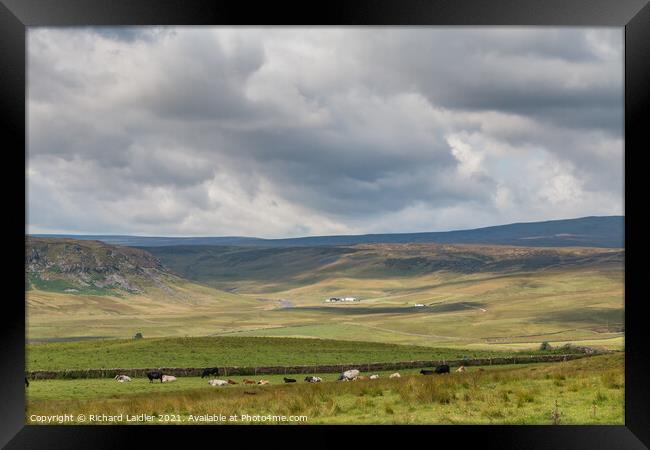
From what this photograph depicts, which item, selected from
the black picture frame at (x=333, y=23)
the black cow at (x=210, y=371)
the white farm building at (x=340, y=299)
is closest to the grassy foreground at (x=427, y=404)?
the black picture frame at (x=333, y=23)

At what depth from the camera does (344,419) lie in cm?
843

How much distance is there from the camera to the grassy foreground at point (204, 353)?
2847cm

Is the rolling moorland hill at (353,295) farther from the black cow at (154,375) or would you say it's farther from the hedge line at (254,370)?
the black cow at (154,375)

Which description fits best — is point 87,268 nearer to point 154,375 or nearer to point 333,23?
point 154,375

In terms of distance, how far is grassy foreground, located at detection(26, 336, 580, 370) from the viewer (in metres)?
28.5

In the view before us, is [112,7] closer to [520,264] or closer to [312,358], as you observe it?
[312,358]

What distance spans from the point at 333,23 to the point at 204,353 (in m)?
25.1

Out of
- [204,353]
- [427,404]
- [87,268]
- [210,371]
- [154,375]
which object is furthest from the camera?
[87,268]

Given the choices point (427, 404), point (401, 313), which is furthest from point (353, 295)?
point (427, 404)

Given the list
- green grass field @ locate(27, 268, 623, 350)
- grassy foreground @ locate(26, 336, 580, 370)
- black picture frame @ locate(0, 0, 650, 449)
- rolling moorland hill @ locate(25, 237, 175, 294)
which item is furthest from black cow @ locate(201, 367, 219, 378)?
rolling moorland hill @ locate(25, 237, 175, 294)

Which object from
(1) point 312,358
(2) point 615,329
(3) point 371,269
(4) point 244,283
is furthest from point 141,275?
(1) point 312,358

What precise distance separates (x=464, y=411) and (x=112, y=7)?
6479 millimetres

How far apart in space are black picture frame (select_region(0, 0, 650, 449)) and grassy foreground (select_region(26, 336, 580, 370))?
1910 centimetres

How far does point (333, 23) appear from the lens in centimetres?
708
